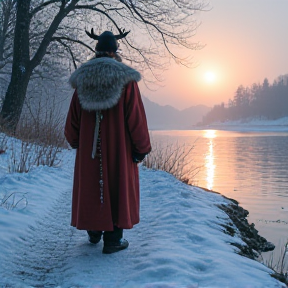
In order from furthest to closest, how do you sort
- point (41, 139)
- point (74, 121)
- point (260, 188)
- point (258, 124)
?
1. point (258, 124)
2. point (260, 188)
3. point (41, 139)
4. point (74, 121)

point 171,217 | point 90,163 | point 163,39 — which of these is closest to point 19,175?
point 171,217

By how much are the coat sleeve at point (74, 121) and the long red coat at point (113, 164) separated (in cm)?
8

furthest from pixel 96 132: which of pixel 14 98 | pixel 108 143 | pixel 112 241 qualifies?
pixel 14 98

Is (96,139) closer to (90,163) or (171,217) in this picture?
(90,163)

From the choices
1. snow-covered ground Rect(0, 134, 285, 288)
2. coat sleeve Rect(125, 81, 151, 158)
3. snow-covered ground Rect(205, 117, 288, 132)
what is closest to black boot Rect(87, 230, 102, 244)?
snow-covered ground Rect(0, 134, 285, 288)

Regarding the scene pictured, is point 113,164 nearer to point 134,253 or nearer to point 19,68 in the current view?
point 134,253

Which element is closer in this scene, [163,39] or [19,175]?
[19,175]

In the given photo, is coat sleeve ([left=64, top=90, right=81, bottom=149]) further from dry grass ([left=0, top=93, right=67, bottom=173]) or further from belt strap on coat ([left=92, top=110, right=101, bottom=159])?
dry grass ([left=0, top=93, right=67, bottom=173])

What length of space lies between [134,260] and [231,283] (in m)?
0.91

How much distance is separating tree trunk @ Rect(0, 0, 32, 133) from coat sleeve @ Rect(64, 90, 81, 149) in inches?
311

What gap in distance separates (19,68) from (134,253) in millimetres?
9069

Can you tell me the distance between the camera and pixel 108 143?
129 inches

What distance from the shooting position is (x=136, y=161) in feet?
11.1

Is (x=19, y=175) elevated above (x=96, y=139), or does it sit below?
below
